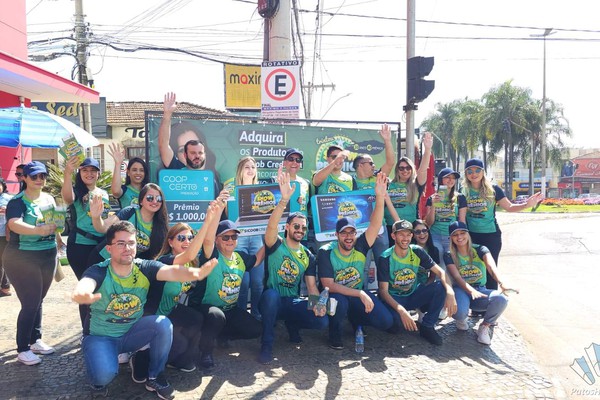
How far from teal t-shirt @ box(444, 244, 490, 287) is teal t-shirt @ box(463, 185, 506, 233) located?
20.2 inches

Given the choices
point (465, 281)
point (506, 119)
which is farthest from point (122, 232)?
point (506, 119)

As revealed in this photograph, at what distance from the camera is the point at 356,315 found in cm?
472

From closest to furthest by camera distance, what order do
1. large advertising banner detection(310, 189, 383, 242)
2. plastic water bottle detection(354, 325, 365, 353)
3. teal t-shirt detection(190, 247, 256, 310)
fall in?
teal t-shirt detection(190, 247, 256, 310) → plastic water bottle detection(354, 325, 365, 353) → large advertising banner detection(310, 189, 383, 242)

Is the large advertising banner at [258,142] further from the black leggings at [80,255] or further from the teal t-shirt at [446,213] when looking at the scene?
the teal t-shirt at [446,213]

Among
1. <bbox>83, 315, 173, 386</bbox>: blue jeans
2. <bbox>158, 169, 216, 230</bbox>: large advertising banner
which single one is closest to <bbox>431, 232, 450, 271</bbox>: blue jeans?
<bbox>158, 169, 216, 230</bbox>: large advertising banner

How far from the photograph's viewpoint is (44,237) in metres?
4.20

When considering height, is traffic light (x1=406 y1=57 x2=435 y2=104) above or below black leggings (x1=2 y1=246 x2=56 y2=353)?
above

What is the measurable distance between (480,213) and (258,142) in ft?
9.54

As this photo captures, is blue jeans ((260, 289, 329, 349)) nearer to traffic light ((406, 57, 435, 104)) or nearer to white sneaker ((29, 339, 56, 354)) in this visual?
white sneaker ((29, 339, 56, 354))

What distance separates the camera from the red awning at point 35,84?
8148mm

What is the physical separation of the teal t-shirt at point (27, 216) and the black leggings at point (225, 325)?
1.57 meters

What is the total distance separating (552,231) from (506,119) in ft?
86.4

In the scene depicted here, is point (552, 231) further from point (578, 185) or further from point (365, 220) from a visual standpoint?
point (578, 185)

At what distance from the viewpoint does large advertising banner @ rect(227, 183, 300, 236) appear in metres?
5.05
